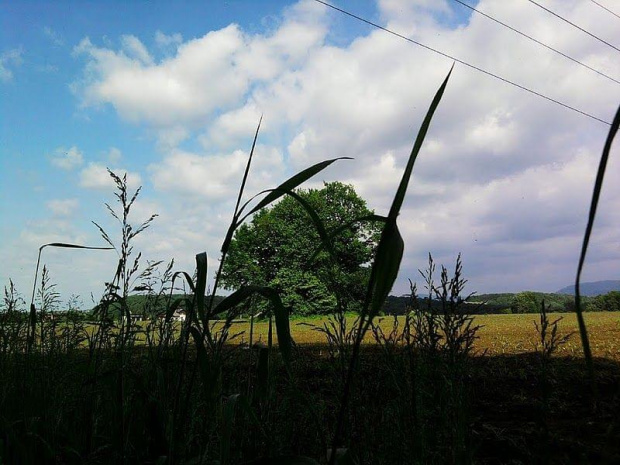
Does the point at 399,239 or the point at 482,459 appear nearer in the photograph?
the point at 399,239

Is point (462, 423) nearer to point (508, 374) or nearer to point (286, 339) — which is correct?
point (286, 339)

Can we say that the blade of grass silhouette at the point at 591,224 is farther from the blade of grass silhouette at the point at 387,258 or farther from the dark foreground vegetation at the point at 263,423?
the blade of grass silhouette at the point at 387,258

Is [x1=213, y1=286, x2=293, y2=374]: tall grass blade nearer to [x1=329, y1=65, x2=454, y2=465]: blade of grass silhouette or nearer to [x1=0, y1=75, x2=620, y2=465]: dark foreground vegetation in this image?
[x1=0, y1=75, x2=620, y2=465]: dark foreground vegetation

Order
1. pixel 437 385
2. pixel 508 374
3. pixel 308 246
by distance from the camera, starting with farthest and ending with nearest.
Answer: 1. pixel 308 246
2. pixel 508 374
3. pixel 437 385

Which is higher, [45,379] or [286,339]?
[286,339]

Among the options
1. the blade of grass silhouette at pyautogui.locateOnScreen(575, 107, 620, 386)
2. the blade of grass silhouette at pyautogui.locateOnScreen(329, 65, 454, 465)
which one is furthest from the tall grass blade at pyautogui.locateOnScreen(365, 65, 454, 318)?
the blade of grass silhouette at pyautogui.locateOnScreen(575, 107, 620, 386)

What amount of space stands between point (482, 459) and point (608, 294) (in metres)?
42.7

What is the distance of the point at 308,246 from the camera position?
36.2 metres

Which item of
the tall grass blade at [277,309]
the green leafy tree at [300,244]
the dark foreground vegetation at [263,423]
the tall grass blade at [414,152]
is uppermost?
the green leafy tree at [300,244]

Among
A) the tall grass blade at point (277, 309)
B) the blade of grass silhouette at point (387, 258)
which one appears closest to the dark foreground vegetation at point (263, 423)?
the tall grass blade at point (277, 309)

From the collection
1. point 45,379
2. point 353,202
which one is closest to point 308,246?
point 353,202

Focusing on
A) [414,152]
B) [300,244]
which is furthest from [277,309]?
[300,244]

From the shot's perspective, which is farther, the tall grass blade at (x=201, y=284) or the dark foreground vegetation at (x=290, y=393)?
the tall grass blade at (x=201, y=284)

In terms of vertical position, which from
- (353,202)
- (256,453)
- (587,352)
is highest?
(353,202)
